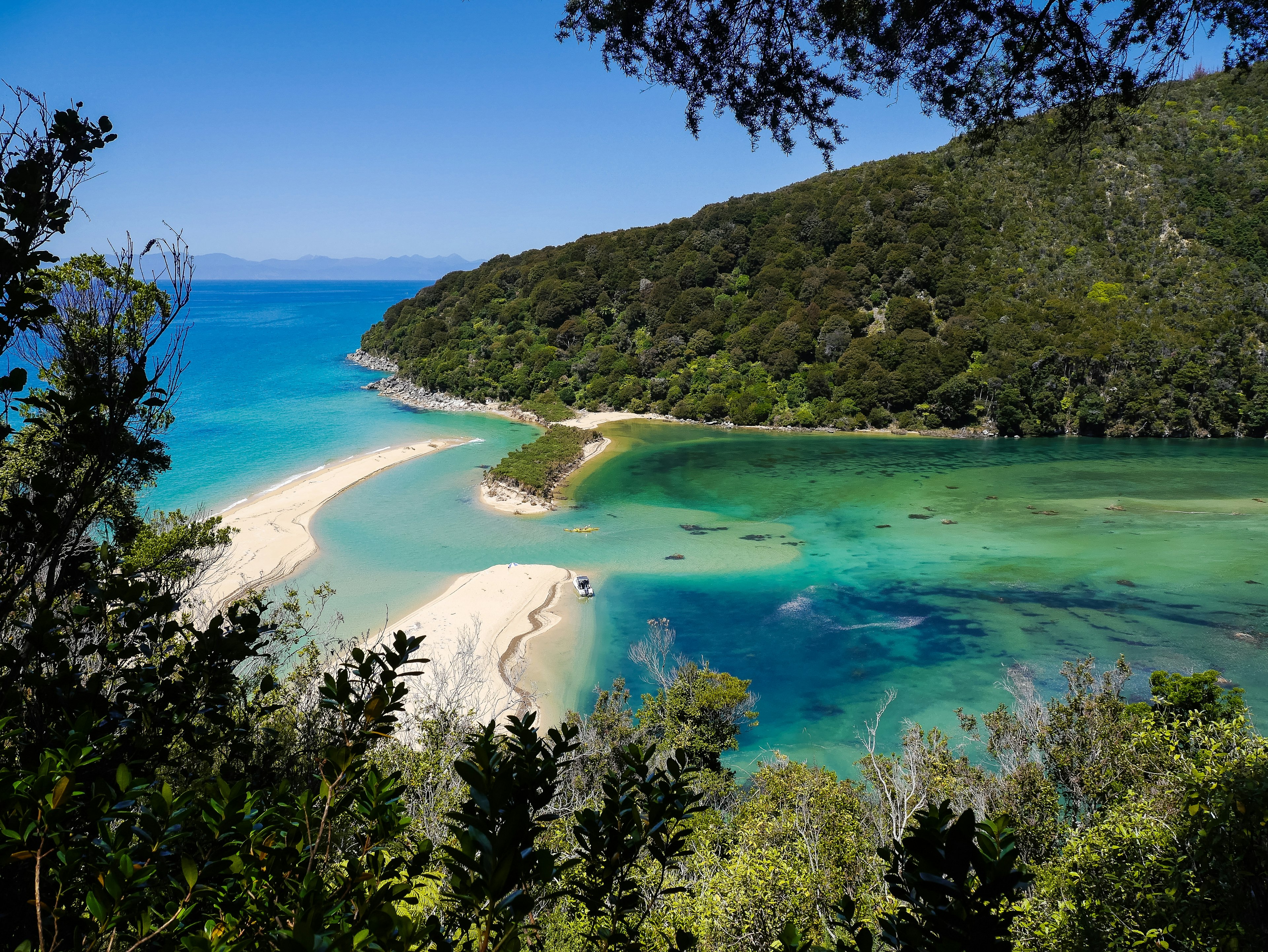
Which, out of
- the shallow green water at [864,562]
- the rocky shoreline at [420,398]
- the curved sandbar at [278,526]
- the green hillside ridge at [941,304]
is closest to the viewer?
the shallow green water at [864,562]

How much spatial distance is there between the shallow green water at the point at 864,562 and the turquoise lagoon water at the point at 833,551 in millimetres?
111

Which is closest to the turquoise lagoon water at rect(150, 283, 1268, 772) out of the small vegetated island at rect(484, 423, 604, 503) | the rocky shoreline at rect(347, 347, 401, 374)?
the small vegetated island at rect(484, 423, 604, 503)

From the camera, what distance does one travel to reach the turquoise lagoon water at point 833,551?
67.3 ft

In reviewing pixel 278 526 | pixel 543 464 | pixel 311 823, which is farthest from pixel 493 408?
pixel 311 823

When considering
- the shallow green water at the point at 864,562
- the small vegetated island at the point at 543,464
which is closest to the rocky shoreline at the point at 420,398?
the shallow green water at the point at 864,562

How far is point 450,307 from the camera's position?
8256cm

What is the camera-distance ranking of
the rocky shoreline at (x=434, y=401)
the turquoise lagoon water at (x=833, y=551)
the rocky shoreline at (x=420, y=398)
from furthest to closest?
the rocky shoreline at (x=420, y=398)
the rocky shoreline at (x=434, y=401)
the turquoise lagoon water at (x=833, y=551)

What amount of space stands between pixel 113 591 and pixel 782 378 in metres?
59.7

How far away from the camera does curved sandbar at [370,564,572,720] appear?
17516 millimetres

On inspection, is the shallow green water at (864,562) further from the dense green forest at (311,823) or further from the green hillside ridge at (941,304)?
the dense green forest at (311,823)

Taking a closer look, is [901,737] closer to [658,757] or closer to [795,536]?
[658,757]

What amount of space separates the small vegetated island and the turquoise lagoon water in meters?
1.53

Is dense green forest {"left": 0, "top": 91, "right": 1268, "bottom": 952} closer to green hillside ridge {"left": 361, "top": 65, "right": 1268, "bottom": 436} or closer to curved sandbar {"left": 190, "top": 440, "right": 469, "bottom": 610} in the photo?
curved sandbar {"left": 190, "top": 440, "right": 469, "bottom": 610}

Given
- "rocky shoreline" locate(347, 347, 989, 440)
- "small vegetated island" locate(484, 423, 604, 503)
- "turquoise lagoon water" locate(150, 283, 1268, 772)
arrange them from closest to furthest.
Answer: "turquoise lagoon water" locate(150, 283, 1268, 772), "small vegetated island" locate(484, 423, 604, 503), "rocky shoreline" locate(347, 347, 989, 440)
